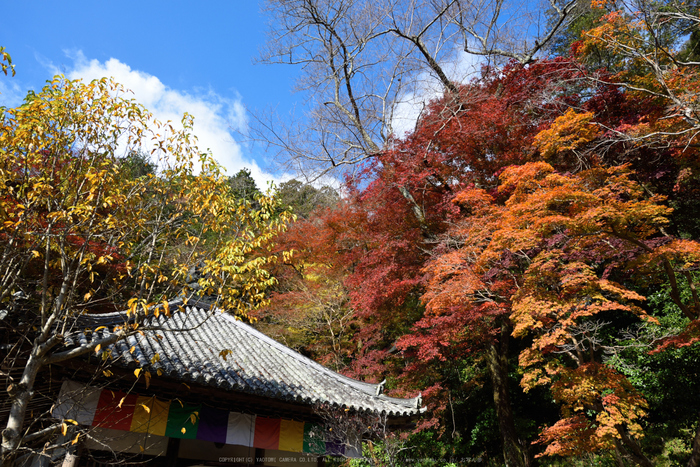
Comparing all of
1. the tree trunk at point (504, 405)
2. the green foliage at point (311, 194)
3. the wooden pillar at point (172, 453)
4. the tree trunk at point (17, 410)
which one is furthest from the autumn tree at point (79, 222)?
the tree trunk at point (504, 405)

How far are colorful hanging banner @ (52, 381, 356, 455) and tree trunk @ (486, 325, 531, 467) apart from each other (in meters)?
5.35

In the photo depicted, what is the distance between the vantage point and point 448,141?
486 inches

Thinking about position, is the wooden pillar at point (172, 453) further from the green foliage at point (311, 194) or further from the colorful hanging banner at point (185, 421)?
the green foliage at point (311, 194)

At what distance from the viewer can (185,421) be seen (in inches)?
252

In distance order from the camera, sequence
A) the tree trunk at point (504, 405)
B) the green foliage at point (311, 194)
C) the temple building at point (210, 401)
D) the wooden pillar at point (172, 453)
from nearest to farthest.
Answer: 1. the temple building at point (210, 401)
2. the wooden pillar at point (172, 453)
3. the tree trunk at point (504, 405)
4. the green foliage at point (311, 194)

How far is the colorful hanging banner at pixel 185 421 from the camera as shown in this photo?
5484 mm

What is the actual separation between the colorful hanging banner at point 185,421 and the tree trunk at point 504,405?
5352 mm

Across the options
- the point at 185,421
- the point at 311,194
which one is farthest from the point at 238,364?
the point at 311,194

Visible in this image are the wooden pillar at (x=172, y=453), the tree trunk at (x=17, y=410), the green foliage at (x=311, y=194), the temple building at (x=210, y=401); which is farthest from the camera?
the green foliage at (x=311, y=194)

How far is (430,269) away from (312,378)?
4.13 metres

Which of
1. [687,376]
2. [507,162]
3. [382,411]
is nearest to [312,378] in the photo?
[382,411]

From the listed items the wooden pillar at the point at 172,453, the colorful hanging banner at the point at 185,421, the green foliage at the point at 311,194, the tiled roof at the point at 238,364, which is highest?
the green foliage at the point at 311,194

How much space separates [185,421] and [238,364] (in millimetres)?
1279

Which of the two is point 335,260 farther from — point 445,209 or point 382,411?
point 382,411
